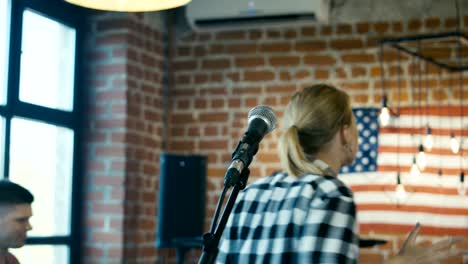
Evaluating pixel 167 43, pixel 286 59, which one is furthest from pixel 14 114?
pixel 286 59

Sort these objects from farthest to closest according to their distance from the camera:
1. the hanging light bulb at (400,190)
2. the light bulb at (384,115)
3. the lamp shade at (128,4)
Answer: the hanging light bulb at (400,190)
the light bulb at (384,115)
the lamp shade at (128,4)

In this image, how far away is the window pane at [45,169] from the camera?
426cm

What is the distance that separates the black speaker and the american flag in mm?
924

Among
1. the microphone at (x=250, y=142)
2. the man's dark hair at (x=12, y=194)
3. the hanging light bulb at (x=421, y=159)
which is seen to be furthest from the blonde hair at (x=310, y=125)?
the hanging light bulb at (x=421, y=159)

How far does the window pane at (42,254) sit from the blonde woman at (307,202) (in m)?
2.63

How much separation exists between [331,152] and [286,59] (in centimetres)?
318

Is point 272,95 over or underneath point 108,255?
over

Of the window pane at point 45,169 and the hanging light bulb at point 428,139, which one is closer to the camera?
the window pane at point 45,169

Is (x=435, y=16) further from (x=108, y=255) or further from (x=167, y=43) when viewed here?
(x=108, y=255)

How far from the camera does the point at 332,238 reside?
67.7 inches

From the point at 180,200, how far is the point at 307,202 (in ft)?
9.26

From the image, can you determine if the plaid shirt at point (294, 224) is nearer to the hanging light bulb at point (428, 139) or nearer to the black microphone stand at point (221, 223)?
the black microphone stand at point (221, 223)

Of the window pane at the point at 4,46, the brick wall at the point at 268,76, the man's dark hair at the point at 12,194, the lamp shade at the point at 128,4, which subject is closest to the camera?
the lamp shade at the point at 128,4

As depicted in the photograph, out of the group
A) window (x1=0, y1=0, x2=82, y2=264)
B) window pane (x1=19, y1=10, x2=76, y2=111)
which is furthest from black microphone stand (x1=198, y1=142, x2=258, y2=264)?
window pane (x1=19, y1=10, x2=76, y2=111)
